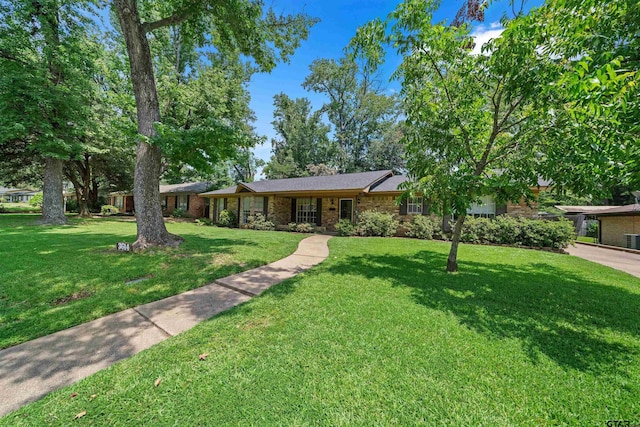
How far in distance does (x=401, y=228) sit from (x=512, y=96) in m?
8.52

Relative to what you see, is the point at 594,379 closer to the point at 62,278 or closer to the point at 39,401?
the point at 39,401

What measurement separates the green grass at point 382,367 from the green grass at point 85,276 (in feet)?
5.42

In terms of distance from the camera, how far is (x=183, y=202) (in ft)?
81.2

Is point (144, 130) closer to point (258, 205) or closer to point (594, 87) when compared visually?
point (594, 87)

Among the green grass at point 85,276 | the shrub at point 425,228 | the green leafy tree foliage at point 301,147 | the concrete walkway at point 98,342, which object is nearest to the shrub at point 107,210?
the green leafy tree foliage at point 301,147

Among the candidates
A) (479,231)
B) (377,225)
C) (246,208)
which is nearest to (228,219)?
(246,208)

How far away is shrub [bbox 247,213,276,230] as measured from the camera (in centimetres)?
1573

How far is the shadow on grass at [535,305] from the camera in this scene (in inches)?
112

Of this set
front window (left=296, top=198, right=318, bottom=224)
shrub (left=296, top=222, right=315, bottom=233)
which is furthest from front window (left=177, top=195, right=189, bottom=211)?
shrub (left=296, top=222, right=315, bottom=233)

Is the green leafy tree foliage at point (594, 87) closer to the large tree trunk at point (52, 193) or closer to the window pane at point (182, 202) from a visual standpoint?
the large tree trunk at point (52, 193)

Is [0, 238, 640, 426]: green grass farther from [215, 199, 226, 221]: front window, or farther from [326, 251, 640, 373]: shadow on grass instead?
[215, 199, 226, 221]: front window

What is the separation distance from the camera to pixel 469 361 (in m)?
2.54

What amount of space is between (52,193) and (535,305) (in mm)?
21187

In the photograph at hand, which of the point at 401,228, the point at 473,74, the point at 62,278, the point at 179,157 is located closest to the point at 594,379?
the point at 473,74
